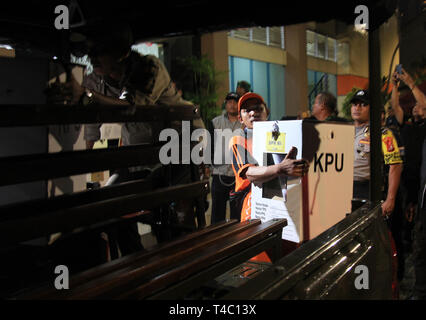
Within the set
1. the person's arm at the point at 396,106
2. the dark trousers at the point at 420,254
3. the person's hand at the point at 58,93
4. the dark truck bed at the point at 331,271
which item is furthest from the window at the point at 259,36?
the person's hand at the point at 58,93

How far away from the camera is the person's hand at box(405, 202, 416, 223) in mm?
4512

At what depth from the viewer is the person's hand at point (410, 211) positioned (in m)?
4.51

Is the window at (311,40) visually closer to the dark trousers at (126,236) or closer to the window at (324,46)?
A: the window at (324,46)

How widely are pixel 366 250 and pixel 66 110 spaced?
1529mm

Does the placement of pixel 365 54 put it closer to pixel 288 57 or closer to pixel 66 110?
pixel 66 110

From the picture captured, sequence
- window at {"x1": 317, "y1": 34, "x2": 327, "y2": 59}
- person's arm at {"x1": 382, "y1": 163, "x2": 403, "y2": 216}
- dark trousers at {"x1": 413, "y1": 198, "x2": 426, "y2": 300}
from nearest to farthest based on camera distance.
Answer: dark trousers at {"x1": 413, "y1": 198, "x2": 426, "y2": 300} → person's arm at {"x1": 382, "y1": 163, "x2": 403, "y2": 216} → window at {"x1": 317, "y1": 34, "x2": 327, "y2": 59}

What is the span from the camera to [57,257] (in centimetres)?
139

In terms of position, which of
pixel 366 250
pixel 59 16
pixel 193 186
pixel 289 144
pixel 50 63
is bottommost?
pixel 366 250

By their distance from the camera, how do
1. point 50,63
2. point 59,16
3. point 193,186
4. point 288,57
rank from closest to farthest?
point 50,63 < point 193,186 < point 59,16 < point 288,57

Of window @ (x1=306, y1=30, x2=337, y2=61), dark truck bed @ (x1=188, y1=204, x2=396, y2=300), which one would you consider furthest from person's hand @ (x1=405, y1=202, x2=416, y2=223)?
dark truck bed @ (x1=188, y1=204, x2=396, y2=300)

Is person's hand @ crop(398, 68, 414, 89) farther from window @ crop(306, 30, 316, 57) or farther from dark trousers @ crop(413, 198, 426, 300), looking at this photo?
window @ crop(306, 30, 316, 57)

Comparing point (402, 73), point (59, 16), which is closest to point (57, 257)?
point (59, 16)
